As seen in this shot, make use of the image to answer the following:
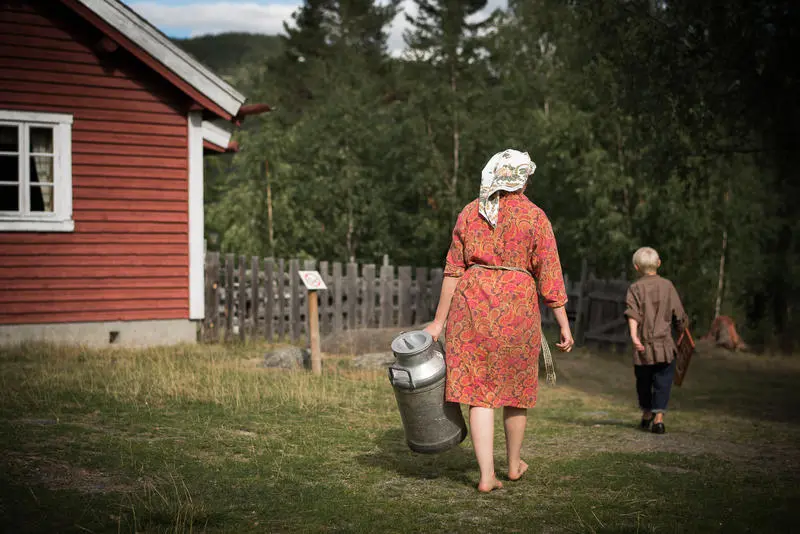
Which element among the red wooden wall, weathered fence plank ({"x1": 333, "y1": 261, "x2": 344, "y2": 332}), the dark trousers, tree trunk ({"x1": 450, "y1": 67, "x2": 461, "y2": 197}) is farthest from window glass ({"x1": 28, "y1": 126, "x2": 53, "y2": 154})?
tree trunk ({"x1": 450, "y1": 67, "x2": 461, "y2": 197})

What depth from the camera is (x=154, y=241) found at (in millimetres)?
13430

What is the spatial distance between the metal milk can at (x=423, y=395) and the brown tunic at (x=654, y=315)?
9.27 feet

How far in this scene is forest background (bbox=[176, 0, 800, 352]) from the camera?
11.7 meters

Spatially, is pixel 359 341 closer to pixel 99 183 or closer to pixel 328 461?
pixel 99 183

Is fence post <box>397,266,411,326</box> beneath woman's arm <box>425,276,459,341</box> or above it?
beneath

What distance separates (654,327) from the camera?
25.8 ft

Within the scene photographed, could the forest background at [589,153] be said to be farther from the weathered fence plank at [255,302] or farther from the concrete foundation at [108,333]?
the concrete foundation at [108,333]

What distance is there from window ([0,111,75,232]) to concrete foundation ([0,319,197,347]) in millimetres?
1381

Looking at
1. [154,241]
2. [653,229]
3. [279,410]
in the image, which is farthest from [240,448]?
[653,229]

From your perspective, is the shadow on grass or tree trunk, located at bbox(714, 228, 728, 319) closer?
the shadow on grass

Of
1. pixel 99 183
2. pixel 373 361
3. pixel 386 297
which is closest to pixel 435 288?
pixel 386 297

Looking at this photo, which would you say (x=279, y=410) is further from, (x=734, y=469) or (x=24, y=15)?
(x=24, y=15)

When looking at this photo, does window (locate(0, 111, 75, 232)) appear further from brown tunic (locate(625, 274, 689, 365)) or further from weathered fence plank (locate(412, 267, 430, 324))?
brown tunic (locate(625, 274, 689, 365))

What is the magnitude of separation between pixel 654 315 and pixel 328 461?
126 inches
